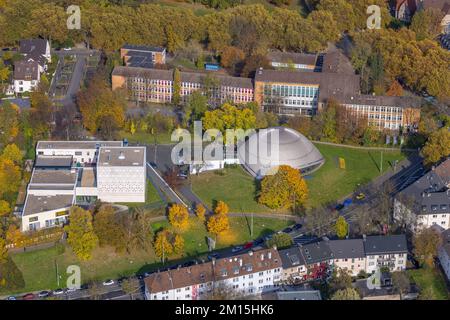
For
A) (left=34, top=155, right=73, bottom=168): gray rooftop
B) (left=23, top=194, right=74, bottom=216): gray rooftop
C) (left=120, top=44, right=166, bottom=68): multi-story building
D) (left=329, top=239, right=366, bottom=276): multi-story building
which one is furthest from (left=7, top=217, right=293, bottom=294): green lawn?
(left=120, top=44, right=166, bottom=68): multi-story building

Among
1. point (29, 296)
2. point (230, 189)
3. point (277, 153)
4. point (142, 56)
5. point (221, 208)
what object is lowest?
point (29, 296)

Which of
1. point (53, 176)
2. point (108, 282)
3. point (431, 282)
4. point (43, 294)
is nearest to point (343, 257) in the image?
point (431, 282)

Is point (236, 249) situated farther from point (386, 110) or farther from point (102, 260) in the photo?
point (386, 110)

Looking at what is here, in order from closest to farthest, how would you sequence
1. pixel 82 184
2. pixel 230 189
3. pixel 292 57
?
pixel 82 184
pixel 230 189
pixel 292 57

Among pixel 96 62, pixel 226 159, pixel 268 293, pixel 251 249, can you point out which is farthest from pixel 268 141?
pixel 96 62

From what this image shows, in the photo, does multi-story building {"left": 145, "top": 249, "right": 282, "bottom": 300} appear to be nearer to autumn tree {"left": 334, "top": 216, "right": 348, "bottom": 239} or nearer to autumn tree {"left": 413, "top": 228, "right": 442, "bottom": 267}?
autumn tree {"left": 334, "top": 216, "right": 348, "bottom": 239}
